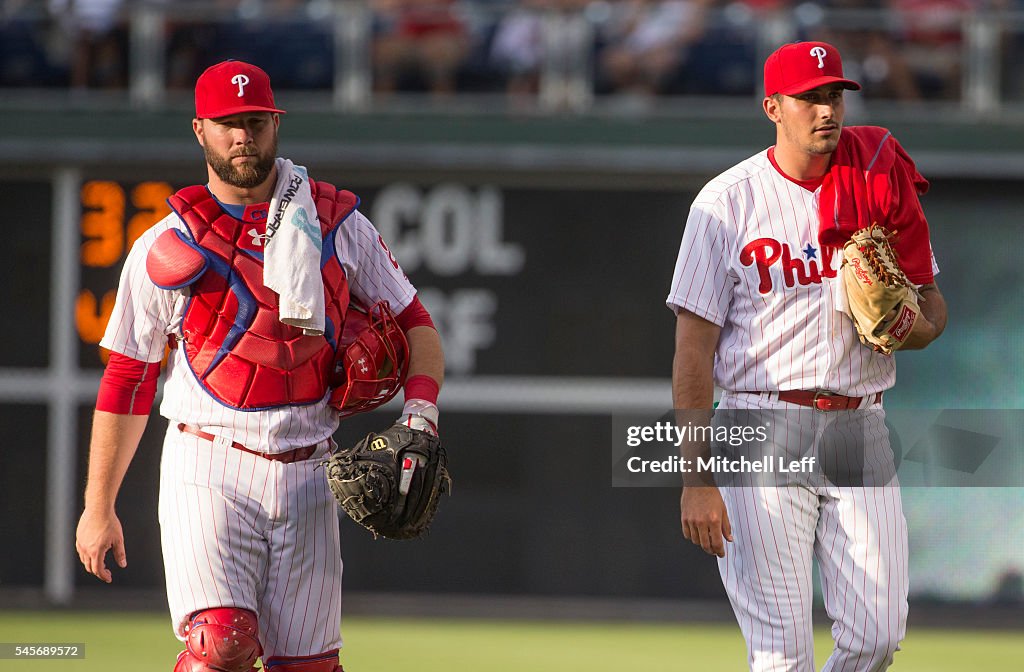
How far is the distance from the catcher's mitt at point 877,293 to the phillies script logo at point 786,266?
0.09 metres

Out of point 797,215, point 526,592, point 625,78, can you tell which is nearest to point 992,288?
point 625,78

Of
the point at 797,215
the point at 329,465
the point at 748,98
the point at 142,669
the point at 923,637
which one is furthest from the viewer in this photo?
the point at 748,98

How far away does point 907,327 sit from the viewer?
432 cm

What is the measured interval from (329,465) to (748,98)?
19.4 feet

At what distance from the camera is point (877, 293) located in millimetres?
4195

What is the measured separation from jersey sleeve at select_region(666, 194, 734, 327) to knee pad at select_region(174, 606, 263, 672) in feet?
5.12

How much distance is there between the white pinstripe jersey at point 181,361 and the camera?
423 cm

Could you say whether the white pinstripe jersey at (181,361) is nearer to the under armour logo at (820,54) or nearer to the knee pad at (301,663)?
the knee pad at (301,663)

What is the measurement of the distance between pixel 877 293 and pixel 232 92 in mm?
1918

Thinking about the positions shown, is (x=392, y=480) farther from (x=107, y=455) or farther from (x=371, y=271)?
(x=107, y=455)

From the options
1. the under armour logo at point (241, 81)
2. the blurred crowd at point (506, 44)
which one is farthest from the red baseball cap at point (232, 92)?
the blurred crowd at point (506, 44)

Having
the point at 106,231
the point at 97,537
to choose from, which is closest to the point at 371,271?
the point at 97,537

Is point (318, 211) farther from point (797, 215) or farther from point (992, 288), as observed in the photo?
point (992, 288)

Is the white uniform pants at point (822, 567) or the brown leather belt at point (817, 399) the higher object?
the brown leather belt at point (817, 399)
